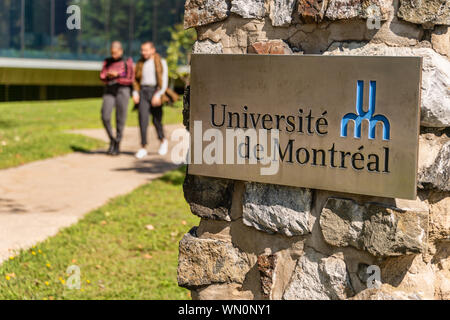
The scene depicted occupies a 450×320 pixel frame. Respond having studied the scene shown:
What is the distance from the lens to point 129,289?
4.71 metres

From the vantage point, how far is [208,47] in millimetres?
3057

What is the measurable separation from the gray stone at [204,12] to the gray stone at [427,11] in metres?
0.81

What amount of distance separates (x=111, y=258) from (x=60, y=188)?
2.57 m

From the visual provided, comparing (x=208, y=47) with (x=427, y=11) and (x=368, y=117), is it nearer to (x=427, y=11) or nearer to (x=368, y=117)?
(x=368, y=117)

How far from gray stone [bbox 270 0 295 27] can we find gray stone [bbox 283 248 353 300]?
97 cm

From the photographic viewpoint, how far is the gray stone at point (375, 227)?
2.55 meters

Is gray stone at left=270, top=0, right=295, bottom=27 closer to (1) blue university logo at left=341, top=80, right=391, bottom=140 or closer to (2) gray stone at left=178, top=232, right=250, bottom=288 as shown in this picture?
(1) blue university logo at left=341, top=80, right=391, bottom=140

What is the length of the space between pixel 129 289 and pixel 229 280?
1840 mm

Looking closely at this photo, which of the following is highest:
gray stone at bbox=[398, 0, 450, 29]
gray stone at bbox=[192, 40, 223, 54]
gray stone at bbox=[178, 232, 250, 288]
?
gray stone at bbox=[398, 0, 450, 29]

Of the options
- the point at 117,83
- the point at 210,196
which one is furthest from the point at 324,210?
the point at 117,83

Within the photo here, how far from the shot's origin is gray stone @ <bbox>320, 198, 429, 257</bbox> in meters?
Answer: 2.55

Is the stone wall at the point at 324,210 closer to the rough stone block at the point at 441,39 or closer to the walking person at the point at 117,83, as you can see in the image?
the rough stone block at the point at 441,39

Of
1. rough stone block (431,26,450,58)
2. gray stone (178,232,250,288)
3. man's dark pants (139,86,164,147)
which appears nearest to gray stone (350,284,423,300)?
gray stone (178,232,250,288)

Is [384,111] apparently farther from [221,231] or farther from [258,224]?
[221,231]
